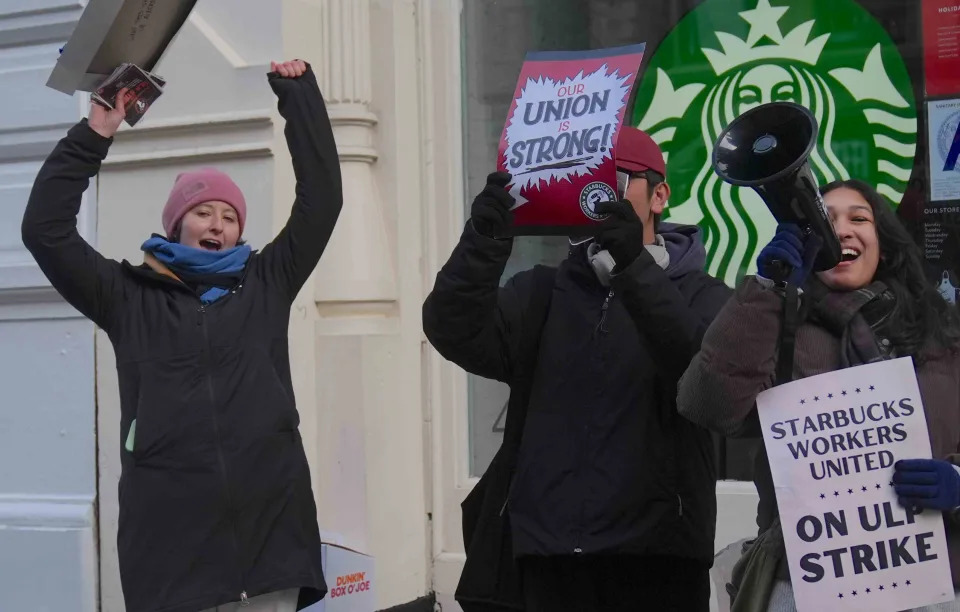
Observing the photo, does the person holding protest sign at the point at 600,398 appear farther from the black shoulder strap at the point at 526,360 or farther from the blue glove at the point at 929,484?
the blue glove at the point at 929,484

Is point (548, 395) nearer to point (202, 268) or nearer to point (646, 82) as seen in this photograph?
point (202, 268)

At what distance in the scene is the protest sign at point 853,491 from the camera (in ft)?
8.87

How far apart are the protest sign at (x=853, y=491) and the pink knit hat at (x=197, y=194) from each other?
166 centimetres

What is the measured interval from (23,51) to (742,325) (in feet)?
13.7

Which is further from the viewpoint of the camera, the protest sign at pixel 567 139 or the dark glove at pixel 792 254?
the protest sign at pixel 567 139

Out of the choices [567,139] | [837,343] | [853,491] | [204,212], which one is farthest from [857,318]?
[204,212]

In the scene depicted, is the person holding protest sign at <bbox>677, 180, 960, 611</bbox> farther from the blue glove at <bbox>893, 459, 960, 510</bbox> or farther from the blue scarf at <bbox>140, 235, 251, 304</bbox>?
the blue scarf at <bbox>140, 235, 251, 304</bbox>

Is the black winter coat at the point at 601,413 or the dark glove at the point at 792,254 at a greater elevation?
the dark glove at the point at 792,254

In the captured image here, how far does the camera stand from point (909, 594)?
2.70 m

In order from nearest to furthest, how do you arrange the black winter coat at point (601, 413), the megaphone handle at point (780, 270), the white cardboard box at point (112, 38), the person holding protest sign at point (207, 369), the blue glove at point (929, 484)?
1. the blue glove at point (929, 484)
2. the megaphone handle at point (780, 270)
3. the black winter coat at point (601, 413)
4. the person holding protest sign at point (207, 369)
5. the white cardboard box at point (112, 38)

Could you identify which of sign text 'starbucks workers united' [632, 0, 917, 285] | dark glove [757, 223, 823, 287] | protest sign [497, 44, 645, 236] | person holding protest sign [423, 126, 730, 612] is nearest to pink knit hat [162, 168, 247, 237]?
person holding protest sign [423, 126, 730, 612]

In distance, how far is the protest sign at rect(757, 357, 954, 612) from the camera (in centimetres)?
271

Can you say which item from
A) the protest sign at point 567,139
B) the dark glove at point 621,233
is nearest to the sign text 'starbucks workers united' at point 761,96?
the protest sign at point 567,139

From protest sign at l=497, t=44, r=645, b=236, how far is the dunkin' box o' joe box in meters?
2.04
